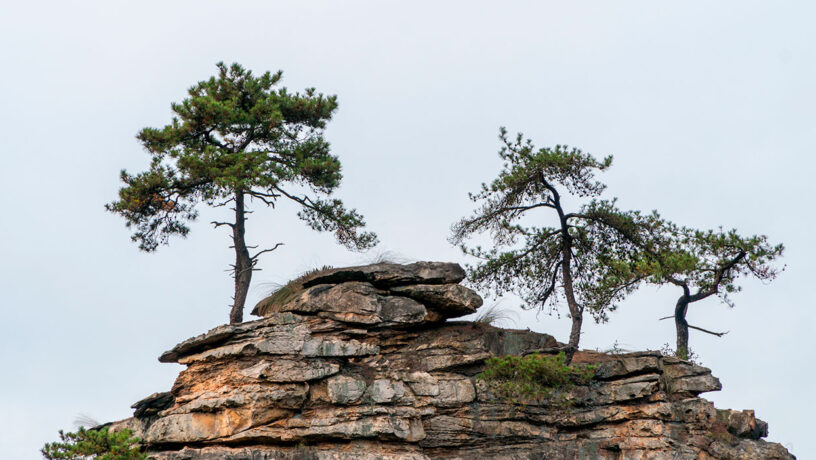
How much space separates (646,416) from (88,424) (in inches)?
742

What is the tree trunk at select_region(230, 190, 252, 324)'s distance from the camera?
92.8 ft

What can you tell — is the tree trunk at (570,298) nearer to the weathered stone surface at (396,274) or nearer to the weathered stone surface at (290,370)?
the weathered stone surface at (396,274)

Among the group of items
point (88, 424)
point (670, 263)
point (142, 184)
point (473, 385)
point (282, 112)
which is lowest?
point (88, 424)

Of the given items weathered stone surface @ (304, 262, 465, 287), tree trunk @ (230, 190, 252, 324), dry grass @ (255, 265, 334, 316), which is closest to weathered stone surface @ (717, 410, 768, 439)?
weathered stone surface @ (304, 262, 465, 287)

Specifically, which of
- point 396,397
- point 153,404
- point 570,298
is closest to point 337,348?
point 396,397

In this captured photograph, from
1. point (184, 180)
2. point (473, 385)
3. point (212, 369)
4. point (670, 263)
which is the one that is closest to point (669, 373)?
point (670, 263)

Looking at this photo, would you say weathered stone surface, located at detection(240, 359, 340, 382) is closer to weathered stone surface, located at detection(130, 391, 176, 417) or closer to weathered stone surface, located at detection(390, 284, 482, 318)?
weathered stone surface, located at detection(130, 391, 176, 417)

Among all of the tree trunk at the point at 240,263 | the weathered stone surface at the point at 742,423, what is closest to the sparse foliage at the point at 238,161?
the tree trunk at the point at 240,263

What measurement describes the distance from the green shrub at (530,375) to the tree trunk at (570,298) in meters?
1.96

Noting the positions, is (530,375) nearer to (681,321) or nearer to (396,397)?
(396,397)

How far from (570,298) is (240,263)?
1239 cm

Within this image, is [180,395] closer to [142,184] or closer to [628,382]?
[142,184]

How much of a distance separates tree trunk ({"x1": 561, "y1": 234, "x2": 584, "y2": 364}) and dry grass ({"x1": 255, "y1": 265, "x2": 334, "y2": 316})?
29.3 ft

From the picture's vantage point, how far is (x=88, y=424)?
86.6 feet
